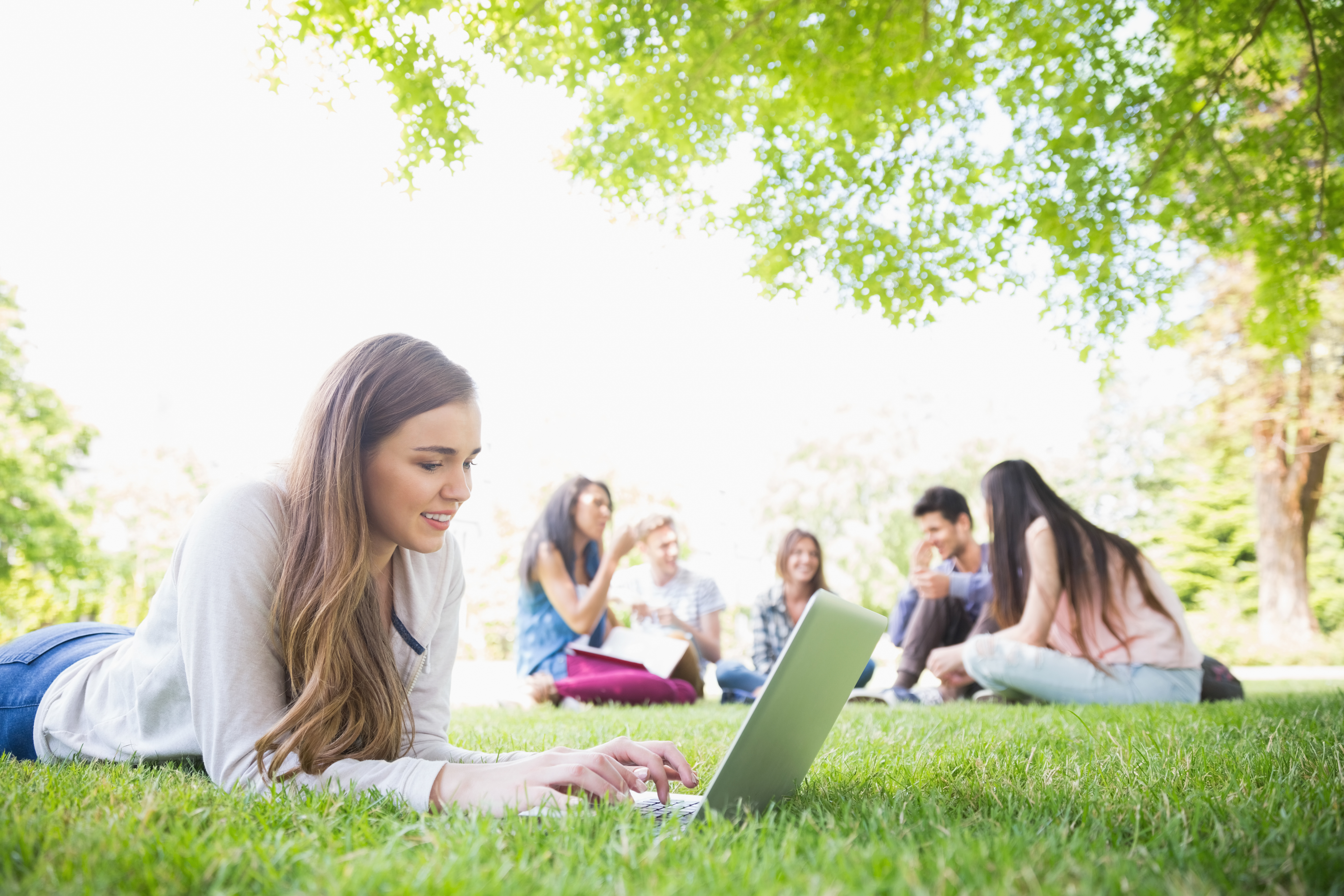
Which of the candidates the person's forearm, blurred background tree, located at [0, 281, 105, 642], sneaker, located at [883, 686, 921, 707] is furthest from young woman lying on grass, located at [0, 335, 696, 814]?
blurred background tree, located at [0, 281, 105, 642]

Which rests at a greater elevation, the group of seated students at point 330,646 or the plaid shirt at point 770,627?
the group of seated students at point 330,646

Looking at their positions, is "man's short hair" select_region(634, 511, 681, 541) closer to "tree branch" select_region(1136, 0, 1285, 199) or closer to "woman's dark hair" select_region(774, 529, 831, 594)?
"woman's dark hair" select_region(774, 529, 831, 594)

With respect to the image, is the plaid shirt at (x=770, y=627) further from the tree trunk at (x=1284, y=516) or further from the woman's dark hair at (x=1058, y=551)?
the tree trunk at (x=1284, y=516)

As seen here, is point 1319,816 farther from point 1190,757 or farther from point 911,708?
point 911,708

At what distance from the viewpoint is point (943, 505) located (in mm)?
6727

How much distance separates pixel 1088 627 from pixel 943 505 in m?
1.74

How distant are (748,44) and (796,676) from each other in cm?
474

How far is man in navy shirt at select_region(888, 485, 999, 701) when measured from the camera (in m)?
6.50

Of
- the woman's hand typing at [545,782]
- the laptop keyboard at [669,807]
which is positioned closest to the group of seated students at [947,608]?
the laptop keyboard at [669,807]

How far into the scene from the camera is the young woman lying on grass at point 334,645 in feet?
5.69

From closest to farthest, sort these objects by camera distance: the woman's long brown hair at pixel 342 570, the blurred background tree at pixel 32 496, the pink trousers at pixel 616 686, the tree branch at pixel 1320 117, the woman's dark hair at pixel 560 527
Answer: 1. the woman's long brown hair at pixel 342 570
2. the tree branch at pixel 1320 117
3. the pink trousers at pixel 616 686
4. the woman's dark hair at pixel 560 527
5. the blurred background tree at pixel 32 496

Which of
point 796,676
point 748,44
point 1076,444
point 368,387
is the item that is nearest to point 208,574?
point 368,387

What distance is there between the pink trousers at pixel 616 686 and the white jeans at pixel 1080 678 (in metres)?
2.11

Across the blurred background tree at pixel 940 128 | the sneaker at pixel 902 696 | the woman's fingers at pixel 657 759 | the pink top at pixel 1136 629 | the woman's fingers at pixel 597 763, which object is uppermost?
the blurred background tree at pixel 940 128
